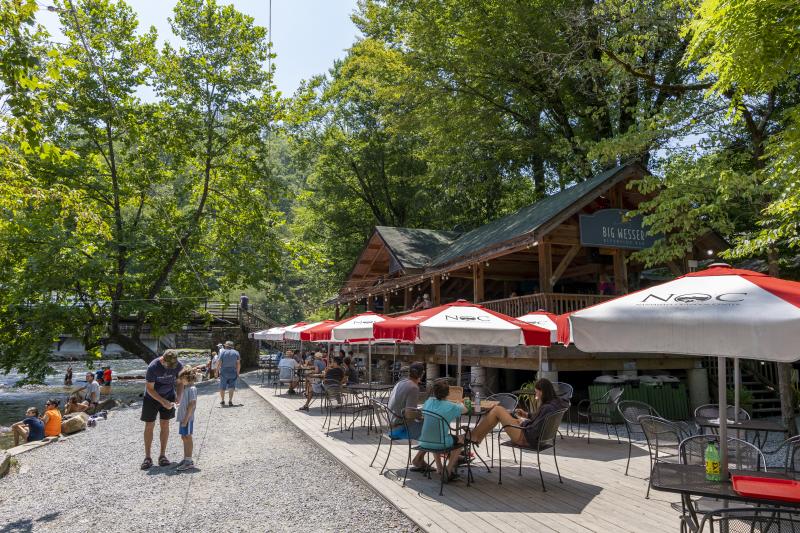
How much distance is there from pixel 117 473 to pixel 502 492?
5568mm

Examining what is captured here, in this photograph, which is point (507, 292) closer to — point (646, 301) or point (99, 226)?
point (99, 226)

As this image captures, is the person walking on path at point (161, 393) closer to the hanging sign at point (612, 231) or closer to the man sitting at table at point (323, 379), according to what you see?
the man sitting at table at point (323, 379)

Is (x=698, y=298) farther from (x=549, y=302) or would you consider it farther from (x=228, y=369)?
(x=228, y=369)

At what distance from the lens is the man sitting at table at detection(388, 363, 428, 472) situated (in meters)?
7.06

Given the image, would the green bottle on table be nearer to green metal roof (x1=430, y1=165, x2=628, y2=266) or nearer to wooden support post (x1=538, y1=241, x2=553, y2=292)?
green metal roof (x1=430, y1=165, x2=628, y2=266)

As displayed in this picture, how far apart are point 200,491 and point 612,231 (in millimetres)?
13035

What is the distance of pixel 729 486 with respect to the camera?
13.1 feet

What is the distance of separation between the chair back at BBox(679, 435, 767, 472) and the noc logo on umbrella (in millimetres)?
1414

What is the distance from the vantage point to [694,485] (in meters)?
3.94

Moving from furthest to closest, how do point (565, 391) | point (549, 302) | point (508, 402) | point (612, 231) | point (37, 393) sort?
point (37, 393) → point (612, 231) → point (549, 302) → point (565, 391) → point (508, 402)

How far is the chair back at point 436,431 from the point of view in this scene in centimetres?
640

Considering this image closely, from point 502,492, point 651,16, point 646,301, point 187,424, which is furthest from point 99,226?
point 651,16

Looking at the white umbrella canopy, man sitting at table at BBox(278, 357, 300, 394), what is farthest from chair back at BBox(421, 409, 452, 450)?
man sitting at table at BBox(278, 357, 300, 394)

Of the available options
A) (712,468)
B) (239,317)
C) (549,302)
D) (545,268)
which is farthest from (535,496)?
(239,317)
